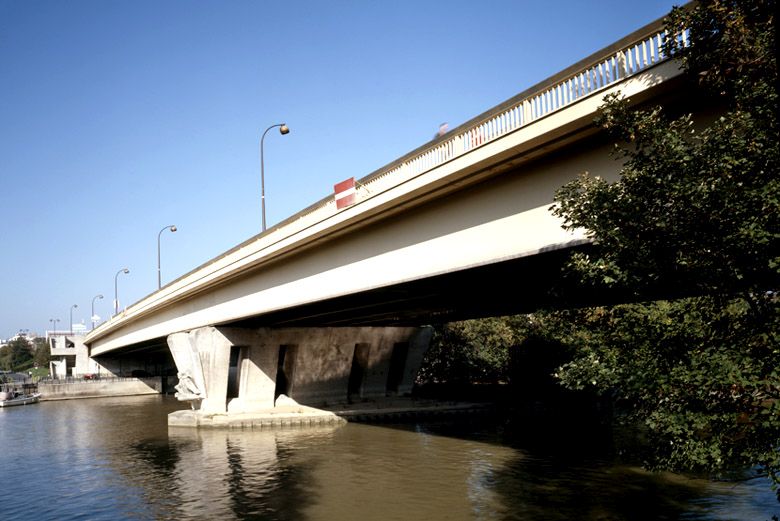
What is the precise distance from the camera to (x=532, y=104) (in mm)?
16250

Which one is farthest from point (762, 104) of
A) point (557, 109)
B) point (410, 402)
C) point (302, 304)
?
point (410, 402)

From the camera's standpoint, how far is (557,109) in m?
14.7

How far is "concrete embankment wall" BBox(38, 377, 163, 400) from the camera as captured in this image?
79.2 m

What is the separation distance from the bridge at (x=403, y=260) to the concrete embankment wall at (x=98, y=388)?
117ft

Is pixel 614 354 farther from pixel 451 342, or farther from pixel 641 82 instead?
pixel 451 342

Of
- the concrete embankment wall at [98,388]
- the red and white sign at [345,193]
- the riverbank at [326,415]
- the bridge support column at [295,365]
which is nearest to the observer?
the red and white sign at [345,193]

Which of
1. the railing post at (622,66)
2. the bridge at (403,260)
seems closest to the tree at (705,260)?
the bridge at (403,260)

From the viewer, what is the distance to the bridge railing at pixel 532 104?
13.3 m

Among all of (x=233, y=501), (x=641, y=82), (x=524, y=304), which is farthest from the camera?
(x=524, y=304)

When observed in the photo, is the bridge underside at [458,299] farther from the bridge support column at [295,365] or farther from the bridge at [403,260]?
the bridge support column at [295,365]

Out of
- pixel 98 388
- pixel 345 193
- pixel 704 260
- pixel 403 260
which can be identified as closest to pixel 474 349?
pixel 345 193

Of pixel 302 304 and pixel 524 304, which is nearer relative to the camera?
pixel 302 304

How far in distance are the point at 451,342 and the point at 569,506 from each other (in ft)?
149

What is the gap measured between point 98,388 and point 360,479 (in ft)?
229
